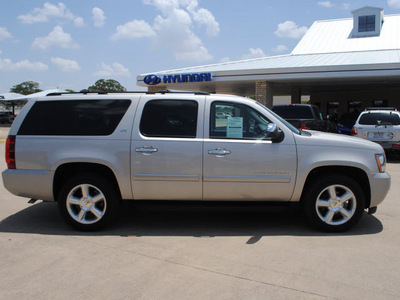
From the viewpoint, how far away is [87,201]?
16.0 ft

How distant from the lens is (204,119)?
15.8ft

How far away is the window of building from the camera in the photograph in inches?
1006

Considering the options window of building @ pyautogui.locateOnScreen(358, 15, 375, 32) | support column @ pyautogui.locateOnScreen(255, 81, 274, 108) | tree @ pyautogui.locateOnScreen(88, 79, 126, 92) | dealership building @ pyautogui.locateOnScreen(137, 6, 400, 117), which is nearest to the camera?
dealership building @ pyautogui.locateOnScreen(137, 6, 400, 117)

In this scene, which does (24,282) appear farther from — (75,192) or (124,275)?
(75,192)

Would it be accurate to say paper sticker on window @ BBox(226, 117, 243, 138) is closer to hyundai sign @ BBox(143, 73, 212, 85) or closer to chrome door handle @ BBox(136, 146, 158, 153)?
chrome door handle @ BBox(136, 146, 158, 153)

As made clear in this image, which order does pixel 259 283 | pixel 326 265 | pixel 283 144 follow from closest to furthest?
pixel 259 283, pixel 326 265, pixel 283 144

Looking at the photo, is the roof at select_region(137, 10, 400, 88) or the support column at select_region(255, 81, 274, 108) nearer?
the roof at select_region(137, 10, 400, 88)

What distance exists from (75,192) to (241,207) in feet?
7.41

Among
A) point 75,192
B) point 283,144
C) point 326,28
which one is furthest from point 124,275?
point 326,28

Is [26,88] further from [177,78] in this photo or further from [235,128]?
[235,128]

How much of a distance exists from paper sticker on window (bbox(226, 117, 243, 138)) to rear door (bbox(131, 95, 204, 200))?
1.22 ft

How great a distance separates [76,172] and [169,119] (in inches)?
59.5

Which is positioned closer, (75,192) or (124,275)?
(124,275)

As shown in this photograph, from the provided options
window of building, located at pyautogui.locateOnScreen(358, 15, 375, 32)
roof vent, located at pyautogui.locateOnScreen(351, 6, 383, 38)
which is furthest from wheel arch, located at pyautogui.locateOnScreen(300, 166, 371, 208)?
window of building, located at pyautogui.locateOnScreen(358, 15, 375, 32)
